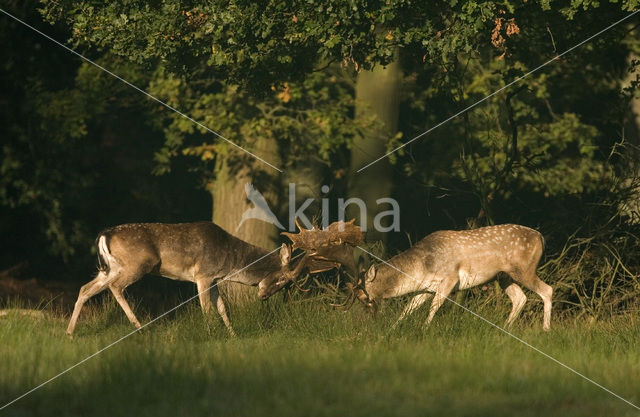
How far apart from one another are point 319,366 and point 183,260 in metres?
3.50

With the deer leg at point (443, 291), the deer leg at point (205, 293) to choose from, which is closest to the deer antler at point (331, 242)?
the deer leg at point (443, 291)

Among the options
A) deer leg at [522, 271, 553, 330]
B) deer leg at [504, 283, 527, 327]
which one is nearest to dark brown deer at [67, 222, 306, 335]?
deer leg at [504, 283, 527, 327]

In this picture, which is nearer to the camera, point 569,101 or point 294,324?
point 294,324

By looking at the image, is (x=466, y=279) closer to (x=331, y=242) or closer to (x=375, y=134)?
(x=331, y=242)

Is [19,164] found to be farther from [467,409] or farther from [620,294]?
[467,409]

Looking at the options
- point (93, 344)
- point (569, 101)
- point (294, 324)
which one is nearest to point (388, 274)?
point (294, 324)

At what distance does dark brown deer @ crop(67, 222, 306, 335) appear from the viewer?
1146 cm

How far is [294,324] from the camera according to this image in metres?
10.8

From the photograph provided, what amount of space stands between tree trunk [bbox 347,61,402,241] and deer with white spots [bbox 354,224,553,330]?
2.72 meters

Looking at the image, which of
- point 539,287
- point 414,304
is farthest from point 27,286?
point 539,287

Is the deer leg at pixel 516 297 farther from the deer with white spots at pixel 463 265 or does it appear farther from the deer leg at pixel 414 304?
the deer leg at pixel 414 304

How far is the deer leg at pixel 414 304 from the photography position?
34.1 ft

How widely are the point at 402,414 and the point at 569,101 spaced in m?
12.9

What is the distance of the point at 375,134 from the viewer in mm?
15430
